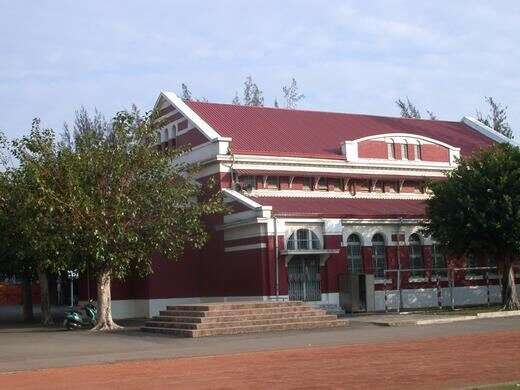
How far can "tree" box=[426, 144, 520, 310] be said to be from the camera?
32.6m

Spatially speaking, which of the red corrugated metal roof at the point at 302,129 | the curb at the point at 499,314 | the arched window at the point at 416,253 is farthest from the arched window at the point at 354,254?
the curb at the point at 499,314

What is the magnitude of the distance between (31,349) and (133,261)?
10602 millimetres

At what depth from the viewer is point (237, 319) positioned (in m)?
27.3

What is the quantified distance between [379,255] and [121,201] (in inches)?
606

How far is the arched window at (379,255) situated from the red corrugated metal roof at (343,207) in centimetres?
132

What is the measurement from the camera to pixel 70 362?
18.9 metres

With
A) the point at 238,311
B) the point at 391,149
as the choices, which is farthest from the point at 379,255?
the point at 238,311

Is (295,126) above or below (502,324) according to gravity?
above

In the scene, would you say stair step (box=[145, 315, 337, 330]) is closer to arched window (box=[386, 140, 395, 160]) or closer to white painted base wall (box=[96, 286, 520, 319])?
white painted base wall (box=[96, 286, 520, 319])

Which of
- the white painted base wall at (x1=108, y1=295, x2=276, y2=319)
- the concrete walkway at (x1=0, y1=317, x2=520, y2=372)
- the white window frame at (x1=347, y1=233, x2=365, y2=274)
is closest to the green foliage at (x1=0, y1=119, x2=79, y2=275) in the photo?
the concrete walkway at (x1=0, y1=317, x2=520, y2=372)

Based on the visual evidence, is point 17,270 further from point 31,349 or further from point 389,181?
point 389,181

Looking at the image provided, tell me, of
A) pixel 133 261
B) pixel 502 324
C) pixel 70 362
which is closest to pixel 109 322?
pixel 133 261

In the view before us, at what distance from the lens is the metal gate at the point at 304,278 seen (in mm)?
36812

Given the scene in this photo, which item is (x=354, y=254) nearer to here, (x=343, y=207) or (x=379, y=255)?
(x=379, y=255)
